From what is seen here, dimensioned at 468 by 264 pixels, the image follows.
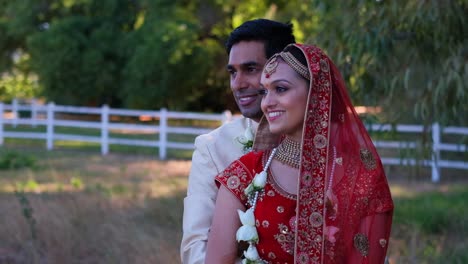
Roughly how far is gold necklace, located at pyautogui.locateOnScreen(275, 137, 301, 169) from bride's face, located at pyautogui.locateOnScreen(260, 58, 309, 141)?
0.02 m

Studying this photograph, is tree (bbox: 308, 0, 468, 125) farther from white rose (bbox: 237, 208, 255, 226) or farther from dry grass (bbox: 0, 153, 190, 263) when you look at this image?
white rose (bbox: 237, 208, 255, 226)

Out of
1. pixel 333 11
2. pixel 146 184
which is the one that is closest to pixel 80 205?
pixel 333 11

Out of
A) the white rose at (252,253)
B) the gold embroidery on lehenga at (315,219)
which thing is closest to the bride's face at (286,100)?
the gold embroidery on lehenga at (315,219)

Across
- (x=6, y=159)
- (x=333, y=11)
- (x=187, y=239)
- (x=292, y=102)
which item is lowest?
(x=6, y=159)

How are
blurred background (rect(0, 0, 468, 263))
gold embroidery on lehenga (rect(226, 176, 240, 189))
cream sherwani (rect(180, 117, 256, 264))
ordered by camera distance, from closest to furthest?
gold embroidery on lehenga (rect(226, 176, 240, 189)), cream sherwani (rect(180, 117, 256, 264)), blurred background (rect(0, 0, 468, 263))

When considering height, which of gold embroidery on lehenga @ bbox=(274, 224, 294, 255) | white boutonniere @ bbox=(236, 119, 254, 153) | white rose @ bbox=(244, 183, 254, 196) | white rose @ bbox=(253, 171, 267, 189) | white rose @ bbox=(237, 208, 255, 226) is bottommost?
gold embroidery on lehenga @ bbox=(274, 224, 294, 255)

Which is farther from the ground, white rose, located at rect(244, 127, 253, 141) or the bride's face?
the bride's face

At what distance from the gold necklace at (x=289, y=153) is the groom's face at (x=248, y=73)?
63 cm

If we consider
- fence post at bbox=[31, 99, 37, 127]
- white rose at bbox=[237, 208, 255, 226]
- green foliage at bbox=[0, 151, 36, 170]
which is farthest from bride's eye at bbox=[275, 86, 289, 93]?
fence post at bbox=[31, 99, 37, 127]

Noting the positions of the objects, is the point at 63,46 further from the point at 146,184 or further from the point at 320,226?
the point at 320,226

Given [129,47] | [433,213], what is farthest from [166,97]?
[433,213]

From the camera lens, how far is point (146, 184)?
12680 mm

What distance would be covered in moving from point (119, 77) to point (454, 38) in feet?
81.8

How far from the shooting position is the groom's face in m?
3.17
